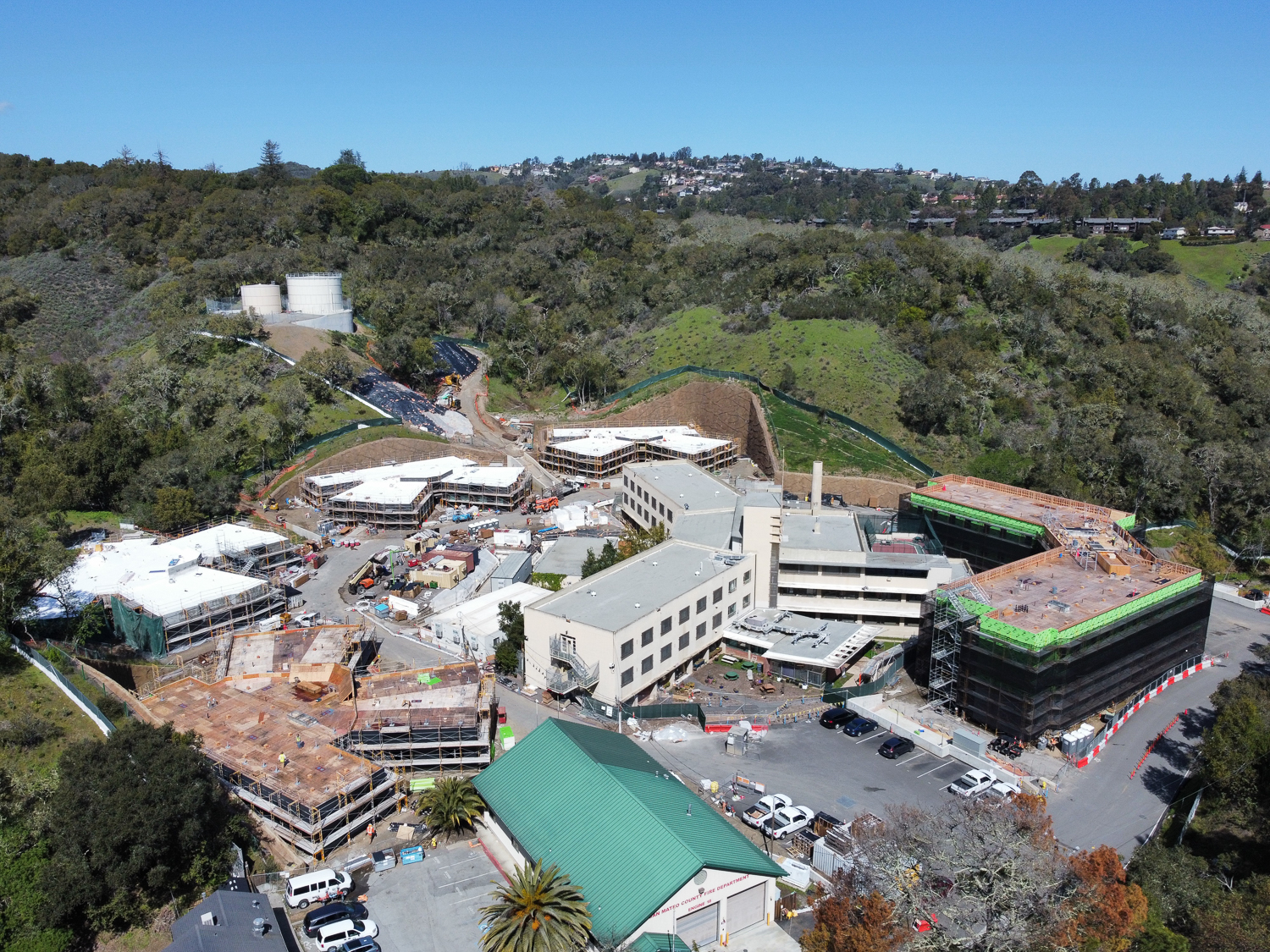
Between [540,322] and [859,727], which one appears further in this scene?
[540,322]

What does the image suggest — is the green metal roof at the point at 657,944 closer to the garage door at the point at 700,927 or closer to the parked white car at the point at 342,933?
the garage door at the point at 700,927

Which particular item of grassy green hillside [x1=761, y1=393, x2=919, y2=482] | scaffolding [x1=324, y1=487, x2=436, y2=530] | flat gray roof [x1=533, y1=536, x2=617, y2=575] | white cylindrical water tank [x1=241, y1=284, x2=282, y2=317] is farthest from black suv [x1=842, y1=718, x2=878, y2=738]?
white cylindrical water tank [x1=241, y1=284, x2=282, y2=317]

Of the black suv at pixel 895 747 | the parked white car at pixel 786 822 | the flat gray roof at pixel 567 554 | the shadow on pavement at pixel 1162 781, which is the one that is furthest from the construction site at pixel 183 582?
the shadow on pavement at pixel 1162 781

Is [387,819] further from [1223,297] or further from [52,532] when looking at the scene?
[1223,297]

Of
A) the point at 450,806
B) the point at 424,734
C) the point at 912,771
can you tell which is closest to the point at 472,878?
the point at 450,806

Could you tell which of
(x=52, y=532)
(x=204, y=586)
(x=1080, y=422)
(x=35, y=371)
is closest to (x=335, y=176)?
(x=35, y=371)

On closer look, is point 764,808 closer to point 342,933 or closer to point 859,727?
point 859,727

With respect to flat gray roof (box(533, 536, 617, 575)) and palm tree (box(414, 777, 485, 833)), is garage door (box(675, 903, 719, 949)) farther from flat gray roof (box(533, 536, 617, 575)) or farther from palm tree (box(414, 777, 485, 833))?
flat gray roof (box(533, 536, 617, 575))
